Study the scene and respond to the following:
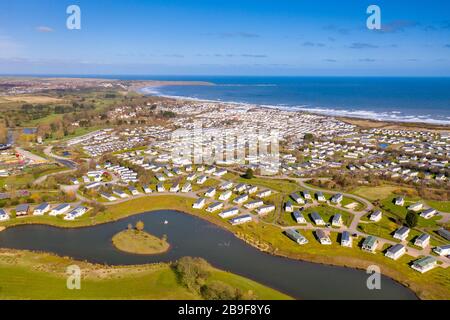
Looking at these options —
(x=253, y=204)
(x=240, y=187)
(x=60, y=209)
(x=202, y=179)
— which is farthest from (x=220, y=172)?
(x=60, y=209)

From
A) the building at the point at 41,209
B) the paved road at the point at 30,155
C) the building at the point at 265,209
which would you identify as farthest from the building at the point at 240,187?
the paved road at the point at 30,155

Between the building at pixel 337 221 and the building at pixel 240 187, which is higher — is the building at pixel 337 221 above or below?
below

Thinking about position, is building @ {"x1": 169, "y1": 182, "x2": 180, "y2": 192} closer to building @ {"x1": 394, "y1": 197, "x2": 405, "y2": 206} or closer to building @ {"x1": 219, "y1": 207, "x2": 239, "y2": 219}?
building @ {"x1": 219, "y1": 207, "x2": 239, "y2": 219}

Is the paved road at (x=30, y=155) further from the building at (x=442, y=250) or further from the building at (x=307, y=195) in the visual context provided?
the building at (x=442, y=250)

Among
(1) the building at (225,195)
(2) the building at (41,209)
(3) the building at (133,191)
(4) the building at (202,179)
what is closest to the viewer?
(2) the building at (41,209)

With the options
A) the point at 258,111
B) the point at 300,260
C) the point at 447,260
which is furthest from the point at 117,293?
the point at 258,111
